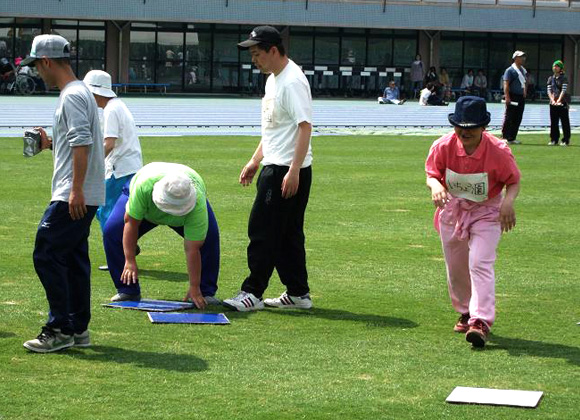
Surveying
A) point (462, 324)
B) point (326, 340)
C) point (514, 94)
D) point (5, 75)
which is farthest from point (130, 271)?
point (5, 75)

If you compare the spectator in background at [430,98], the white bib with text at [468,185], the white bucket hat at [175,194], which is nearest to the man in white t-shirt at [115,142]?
the white bucket hat at [175,194]

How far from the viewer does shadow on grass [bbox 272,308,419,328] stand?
8.37 meters

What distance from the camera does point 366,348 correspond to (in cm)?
762

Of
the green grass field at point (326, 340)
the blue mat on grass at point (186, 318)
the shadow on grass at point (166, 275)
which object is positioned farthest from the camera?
the shadow on grass at point (166, 275)

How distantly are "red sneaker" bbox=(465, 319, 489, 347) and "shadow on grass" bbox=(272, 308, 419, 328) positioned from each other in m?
0.75

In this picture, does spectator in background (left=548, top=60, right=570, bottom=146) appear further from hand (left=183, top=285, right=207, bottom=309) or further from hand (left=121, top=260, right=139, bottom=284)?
hand (left=121, top=260, right=139, bottom=284)

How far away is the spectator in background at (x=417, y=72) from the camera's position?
167 feet

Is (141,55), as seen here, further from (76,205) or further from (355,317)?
(76,205)

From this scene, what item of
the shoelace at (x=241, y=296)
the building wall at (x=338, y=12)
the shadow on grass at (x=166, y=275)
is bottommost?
the shadow on grass at (x=166, y=275)

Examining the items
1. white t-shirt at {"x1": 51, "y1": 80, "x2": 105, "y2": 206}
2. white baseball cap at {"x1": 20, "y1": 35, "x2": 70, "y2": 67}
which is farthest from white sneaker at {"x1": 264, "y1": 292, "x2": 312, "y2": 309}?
white baseball cap at {"x1": 20, "y1": 35, "x2": 70, "y2": 67}

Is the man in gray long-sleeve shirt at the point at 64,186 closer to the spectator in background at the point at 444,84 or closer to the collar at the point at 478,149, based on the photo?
the collar at the point at 478,149

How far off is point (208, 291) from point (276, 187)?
3.15 feet

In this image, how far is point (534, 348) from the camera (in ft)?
25.2

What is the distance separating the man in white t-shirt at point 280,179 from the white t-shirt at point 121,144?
1.57 metres
